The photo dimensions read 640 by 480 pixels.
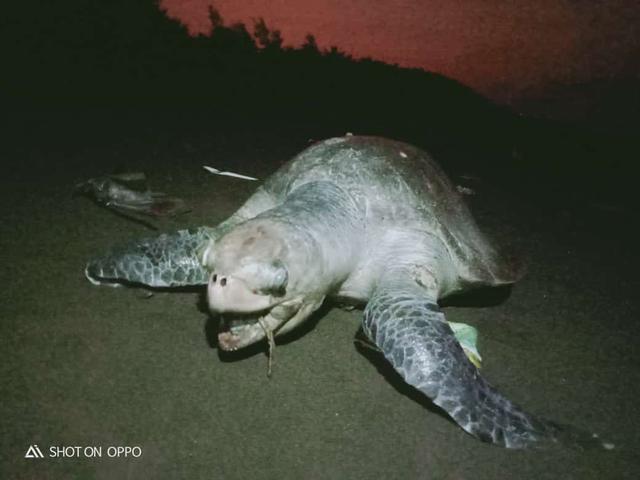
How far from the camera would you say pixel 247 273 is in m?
1.72

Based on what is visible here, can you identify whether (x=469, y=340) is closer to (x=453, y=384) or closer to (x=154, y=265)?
(x=453, y=384)

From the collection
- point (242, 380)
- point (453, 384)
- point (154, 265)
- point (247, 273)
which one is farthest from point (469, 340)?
point (154, 265)

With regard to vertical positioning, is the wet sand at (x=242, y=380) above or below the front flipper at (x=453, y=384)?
below

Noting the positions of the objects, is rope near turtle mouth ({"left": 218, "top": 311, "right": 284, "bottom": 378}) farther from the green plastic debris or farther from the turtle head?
the green plastic debris

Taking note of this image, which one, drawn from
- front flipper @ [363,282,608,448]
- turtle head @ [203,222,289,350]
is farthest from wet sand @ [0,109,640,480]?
turtle head @ [203,222,289,350]

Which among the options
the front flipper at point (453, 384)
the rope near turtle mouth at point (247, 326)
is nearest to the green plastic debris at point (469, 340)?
the front flipper at point (453, 384)

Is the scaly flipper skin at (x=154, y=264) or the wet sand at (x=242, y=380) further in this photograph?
the scaly flipper skin at (x=154, y=264)

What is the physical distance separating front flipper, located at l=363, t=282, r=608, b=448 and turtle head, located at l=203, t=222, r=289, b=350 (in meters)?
0.54

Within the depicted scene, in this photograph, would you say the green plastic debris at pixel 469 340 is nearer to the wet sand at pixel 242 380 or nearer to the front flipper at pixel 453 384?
the wet sand at pixel 242 380

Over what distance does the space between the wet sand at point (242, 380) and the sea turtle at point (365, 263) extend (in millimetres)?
170

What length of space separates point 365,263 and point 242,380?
91cm

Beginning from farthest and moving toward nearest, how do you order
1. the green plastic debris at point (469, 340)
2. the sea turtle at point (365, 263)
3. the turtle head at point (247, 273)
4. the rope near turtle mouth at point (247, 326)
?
the green plastic debris at point (469, 340) → the rope near turtle mouth at point (247, 326) → the sea turtle at point (365, 263) → the turtle head at point (247, 273)

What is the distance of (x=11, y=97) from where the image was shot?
5.20 meters

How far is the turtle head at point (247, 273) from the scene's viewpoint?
1.73 metres
